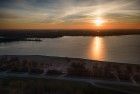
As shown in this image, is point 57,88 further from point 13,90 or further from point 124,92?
point 124,92

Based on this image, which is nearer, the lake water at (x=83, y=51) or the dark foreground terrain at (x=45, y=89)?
the dark foreground terrain at (x=45, y=89)

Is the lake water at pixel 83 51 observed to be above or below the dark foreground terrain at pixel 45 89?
below

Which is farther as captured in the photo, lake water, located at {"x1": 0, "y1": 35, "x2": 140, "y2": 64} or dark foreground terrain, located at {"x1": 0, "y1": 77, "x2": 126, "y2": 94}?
lake water, located at {"x1": 0, "y1": 35, "x2": 140, "y2": 64}

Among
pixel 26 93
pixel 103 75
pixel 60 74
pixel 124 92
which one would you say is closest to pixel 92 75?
pixel 103 75

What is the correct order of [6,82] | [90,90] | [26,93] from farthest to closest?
[6,82] → [90,90] → [26,93]

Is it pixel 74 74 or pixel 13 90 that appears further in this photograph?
pixel 74 74

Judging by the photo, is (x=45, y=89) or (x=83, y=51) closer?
(x=45, y=89)

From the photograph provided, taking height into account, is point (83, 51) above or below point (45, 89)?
below

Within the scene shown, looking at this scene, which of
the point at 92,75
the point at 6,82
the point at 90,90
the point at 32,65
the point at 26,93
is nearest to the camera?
the point at 26,93

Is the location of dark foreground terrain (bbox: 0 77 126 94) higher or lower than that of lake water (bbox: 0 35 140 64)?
higher
